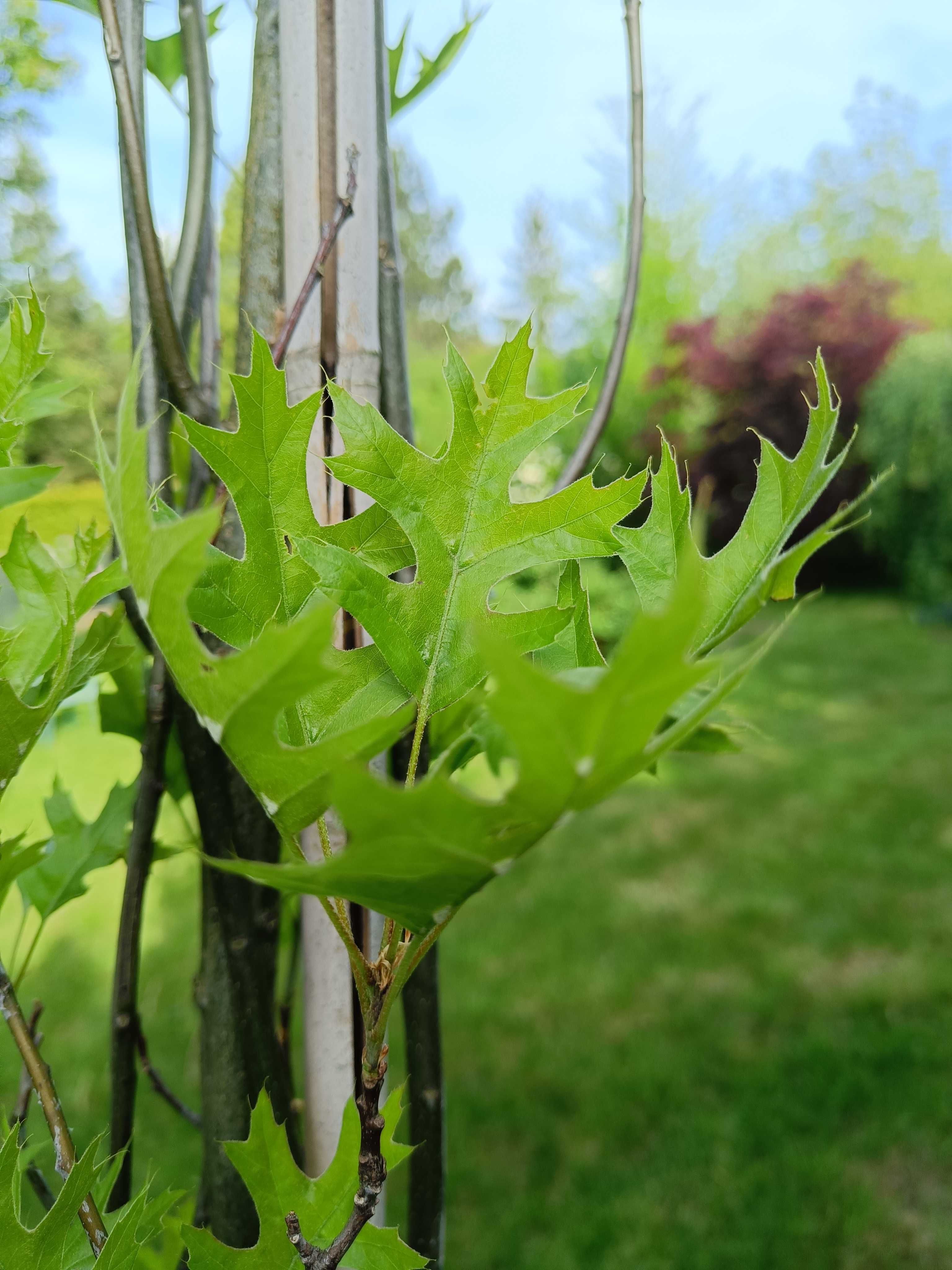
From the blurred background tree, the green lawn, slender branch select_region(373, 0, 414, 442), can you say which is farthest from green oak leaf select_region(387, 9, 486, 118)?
the blurred background tree

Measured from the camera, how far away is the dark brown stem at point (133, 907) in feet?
1.87

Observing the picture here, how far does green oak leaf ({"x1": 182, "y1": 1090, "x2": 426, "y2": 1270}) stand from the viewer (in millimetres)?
405

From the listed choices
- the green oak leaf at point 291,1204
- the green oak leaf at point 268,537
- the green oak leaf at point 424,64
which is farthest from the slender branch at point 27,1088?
the green oak leaf at point 424,64

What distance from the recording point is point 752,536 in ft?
1.22

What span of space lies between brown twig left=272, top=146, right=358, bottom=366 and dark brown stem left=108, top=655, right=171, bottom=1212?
20 cm

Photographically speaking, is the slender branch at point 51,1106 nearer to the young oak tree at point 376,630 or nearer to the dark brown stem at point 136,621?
the young oak tree at point 376,630

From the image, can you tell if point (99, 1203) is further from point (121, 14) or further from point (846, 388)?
point (846, 388)

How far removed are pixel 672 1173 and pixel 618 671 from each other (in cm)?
205

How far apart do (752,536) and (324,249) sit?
293 millimetres

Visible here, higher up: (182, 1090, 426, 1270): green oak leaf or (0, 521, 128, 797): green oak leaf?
(0, 521, 128, 797): green oak leaf

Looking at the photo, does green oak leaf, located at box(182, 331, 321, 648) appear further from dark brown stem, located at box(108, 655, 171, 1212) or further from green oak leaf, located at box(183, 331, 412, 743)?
dark brown stem, located at box(108, 655, 171, 1212)

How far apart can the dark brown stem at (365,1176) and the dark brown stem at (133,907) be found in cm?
27

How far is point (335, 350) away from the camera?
540 mm

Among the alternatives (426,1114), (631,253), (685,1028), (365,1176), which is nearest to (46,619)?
(365,1176)
